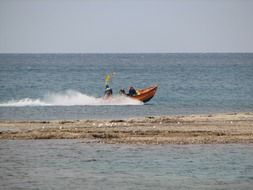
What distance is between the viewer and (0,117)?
39.5 m

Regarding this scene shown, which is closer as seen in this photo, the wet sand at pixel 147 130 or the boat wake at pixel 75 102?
the wet sand at pixel 147 130

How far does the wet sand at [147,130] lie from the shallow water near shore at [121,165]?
2.86ft

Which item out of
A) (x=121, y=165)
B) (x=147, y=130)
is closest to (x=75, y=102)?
(x=147, y=130)

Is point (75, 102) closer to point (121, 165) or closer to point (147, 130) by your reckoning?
point (147, 130)

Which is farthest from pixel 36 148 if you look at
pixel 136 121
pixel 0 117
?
pixel 0 117

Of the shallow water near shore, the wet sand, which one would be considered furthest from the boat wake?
the shallow water near shore

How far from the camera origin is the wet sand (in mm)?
28609

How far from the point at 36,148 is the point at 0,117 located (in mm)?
12368

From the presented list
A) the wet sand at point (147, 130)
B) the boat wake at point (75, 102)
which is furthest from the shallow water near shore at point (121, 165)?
the boat wake at point (75, 102)

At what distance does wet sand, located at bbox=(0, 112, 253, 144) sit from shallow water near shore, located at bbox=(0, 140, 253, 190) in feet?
2.86

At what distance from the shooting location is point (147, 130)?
Result: 30.9m

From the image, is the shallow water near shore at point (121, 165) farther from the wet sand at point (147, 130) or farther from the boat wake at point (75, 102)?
the boat wake at point (75, 102)

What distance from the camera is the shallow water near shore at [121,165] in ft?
71.7

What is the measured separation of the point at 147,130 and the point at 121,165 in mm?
6641
